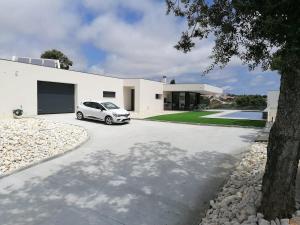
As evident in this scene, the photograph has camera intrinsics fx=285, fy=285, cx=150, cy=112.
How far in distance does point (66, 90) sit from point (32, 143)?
46.3 ft

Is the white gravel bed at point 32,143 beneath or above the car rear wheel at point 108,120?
beneath

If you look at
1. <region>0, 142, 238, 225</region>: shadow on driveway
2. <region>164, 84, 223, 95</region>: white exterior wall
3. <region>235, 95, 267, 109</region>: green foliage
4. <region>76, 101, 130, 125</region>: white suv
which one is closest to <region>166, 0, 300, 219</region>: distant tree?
<region>0, 142, 238, 225</region>: shadow on driveway

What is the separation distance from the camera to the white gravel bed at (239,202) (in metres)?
4.89

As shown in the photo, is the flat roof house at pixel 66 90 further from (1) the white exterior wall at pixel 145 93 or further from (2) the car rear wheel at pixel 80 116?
(2) the car rear wheel at pixel 80 116

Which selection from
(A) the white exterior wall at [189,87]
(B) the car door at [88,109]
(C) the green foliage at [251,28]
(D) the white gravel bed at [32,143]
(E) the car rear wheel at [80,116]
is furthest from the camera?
A: (A) the white exterior wall at [189,87]

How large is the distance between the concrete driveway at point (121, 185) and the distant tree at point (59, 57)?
117ft

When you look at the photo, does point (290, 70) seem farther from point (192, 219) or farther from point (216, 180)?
point (216, 180)

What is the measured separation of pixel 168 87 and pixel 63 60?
18.9 metres

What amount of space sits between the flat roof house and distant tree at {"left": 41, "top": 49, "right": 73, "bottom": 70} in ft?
52.6

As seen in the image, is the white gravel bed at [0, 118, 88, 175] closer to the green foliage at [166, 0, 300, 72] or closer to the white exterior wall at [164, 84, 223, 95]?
the green foliage at [166, 0, 300, 72]

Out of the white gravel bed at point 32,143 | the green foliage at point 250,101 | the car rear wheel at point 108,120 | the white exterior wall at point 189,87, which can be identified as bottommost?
the white gravel bed at point 32,143

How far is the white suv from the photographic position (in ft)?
60.3

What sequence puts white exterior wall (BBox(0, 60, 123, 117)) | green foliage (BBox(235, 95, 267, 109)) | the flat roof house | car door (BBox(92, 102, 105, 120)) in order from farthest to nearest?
green foliage (BBox(235, 95, 267, 109)) < the flat roof house < car door (BBox(92, 102, 105, 120)) < white exterior wall (BBox(0, 60, 123, 117))

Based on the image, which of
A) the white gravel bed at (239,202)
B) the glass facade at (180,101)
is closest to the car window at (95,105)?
Answer: the white gravel bed at (239,202)
